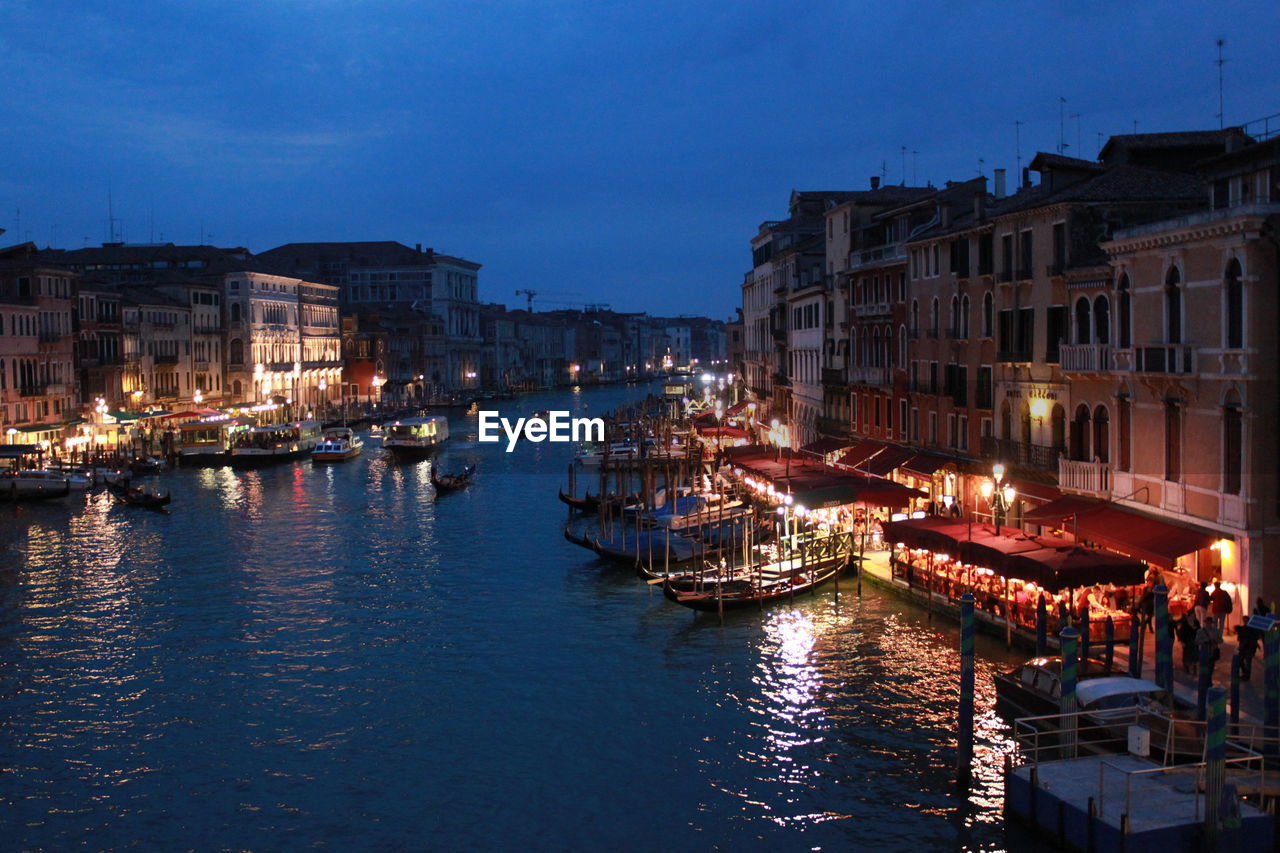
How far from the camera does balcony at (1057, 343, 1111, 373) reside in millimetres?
17000

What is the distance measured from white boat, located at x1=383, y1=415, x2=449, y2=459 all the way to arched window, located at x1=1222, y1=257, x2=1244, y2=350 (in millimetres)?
38628

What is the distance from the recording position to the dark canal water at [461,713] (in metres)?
11.8

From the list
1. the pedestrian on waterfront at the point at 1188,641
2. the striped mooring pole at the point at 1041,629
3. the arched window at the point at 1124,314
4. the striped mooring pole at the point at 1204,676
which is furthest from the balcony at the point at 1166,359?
the striped mooring pole at the point at 1204,676

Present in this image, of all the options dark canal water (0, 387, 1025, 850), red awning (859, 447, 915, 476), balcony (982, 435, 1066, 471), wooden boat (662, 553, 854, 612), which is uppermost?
balcony (982, 435, 1066, 471)

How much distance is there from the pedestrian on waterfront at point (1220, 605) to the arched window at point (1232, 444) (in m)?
1.09

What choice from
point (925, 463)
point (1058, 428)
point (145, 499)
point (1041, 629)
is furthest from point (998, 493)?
point (145, 499)

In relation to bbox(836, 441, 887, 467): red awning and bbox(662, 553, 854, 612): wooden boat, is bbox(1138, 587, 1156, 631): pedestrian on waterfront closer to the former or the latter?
bbox(662, 553, 854, 612): wooden boat

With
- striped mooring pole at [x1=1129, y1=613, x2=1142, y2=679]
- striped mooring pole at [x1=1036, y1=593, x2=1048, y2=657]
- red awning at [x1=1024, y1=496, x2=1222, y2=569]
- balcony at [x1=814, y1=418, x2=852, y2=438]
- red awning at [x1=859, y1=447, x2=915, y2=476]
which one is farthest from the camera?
balcony at [x1=814, y1=418, x2=852, y2=438]

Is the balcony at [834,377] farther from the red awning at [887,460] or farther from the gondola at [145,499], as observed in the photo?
the gondola at [145,499]

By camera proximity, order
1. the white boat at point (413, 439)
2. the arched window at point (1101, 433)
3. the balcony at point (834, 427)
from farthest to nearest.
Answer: the white boat at point (413, 439)
the balcony at point (834, 427)
the arched window at point (1101, 433)

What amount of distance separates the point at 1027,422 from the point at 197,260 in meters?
50.8

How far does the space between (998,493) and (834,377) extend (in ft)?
41.2

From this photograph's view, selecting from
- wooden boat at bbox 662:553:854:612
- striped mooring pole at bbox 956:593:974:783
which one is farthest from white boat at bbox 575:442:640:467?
striped mooring pole at bbox 956:593:974:783

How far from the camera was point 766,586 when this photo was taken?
65.7 feet
